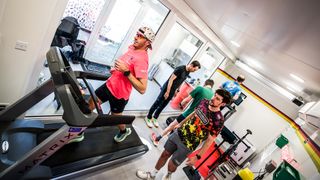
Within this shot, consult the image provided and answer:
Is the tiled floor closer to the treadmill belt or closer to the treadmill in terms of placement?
the treadmill

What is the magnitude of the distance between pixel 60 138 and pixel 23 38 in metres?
1.25

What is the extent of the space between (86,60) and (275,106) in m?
5.88

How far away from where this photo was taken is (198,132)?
232cm

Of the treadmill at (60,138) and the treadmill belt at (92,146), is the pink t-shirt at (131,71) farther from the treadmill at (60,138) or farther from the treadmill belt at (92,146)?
the treadmill belt at (92,146)

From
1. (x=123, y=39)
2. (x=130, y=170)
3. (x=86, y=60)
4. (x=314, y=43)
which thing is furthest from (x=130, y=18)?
(x=314, y=43)

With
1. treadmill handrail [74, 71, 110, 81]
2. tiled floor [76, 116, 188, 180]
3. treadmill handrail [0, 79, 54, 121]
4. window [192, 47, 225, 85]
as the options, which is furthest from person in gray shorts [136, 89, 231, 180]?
window [192, 47, 225, 85]

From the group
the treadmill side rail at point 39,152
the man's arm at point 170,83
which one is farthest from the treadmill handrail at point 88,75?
the man's arm at point 170,83

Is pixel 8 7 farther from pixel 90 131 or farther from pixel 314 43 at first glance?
pixel 314 43

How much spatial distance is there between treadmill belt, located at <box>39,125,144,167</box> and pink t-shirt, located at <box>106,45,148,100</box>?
0.82 m

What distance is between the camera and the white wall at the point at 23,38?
1.71 metres

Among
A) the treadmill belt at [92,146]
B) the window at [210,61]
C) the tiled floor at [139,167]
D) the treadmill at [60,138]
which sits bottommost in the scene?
the tiled floor at [139,167]

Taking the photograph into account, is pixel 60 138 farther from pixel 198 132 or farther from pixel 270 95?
pixel 270 95

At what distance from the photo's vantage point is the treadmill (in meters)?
1.35

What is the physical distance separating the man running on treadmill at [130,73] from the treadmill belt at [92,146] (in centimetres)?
16
